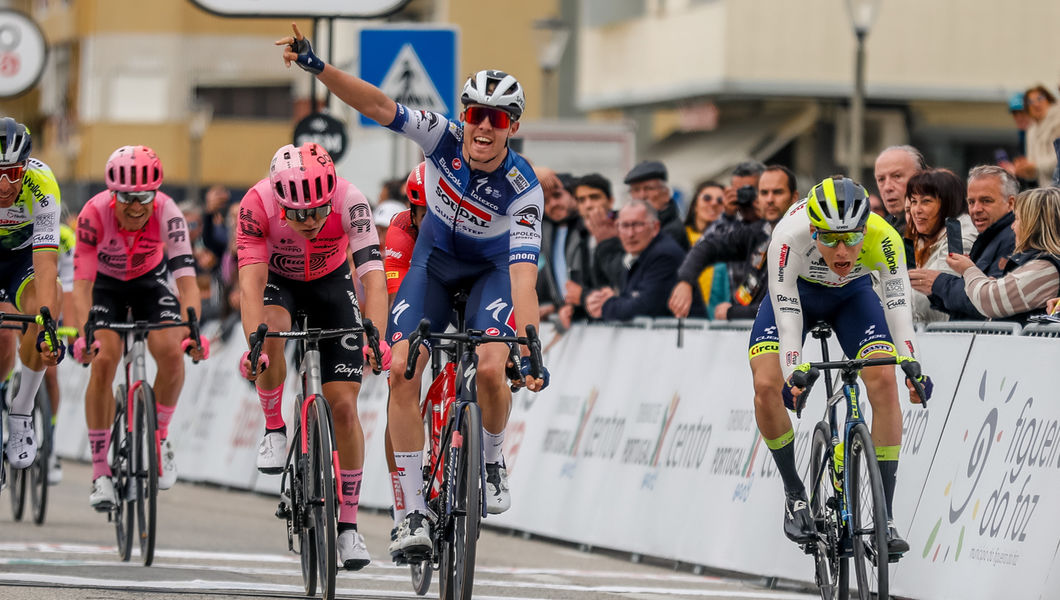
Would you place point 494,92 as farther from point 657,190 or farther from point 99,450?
point 657,190

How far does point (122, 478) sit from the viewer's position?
41.3ft

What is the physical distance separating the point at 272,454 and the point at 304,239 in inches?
42.7

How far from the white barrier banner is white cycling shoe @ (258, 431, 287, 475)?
10.5 feet

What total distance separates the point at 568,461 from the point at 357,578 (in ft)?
10.1

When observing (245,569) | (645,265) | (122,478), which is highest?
(645,265)

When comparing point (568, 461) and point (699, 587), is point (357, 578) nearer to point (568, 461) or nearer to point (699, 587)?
point (699, 587)

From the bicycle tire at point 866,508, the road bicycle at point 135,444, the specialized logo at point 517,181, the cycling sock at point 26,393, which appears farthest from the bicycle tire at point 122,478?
the bicycle tire at point 866,508

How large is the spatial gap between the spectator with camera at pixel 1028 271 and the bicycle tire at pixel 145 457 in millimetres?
4726

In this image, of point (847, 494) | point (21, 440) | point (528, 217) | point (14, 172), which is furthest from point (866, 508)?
point (21, 440)

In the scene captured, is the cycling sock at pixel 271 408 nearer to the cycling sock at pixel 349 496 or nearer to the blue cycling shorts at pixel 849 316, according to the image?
the cycling sock at pixel 349 496

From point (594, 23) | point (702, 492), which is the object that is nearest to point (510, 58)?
point (594, 23)

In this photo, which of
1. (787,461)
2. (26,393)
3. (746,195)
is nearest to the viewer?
(787,461)

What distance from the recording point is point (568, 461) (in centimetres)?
1471

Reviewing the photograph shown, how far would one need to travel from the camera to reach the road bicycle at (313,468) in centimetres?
978
